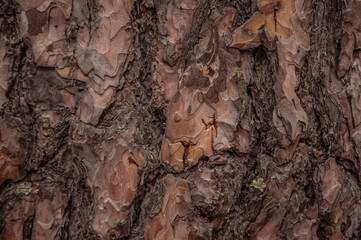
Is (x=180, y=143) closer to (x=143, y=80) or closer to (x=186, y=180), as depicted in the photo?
(x=186, y=180)

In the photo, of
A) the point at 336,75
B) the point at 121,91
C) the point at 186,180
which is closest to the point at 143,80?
the point at 121,91

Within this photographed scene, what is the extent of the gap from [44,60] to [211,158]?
55 cm

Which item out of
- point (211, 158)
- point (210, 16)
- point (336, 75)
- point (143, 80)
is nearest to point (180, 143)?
point (211, 158)

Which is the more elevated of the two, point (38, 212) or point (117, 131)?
point (117, 131)

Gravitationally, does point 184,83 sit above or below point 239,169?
above

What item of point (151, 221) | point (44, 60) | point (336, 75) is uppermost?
point (44, 60)

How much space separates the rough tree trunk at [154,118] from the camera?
41.0 inches

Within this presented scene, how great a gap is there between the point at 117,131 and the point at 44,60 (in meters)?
0.29

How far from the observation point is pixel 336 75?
1144mm

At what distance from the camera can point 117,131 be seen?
1.04 metres

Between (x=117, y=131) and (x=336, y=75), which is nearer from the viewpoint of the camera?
(x=117, y=131)

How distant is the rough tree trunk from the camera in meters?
1.04

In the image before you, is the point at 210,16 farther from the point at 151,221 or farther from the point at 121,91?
the point at 151,221

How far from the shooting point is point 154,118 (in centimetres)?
108
